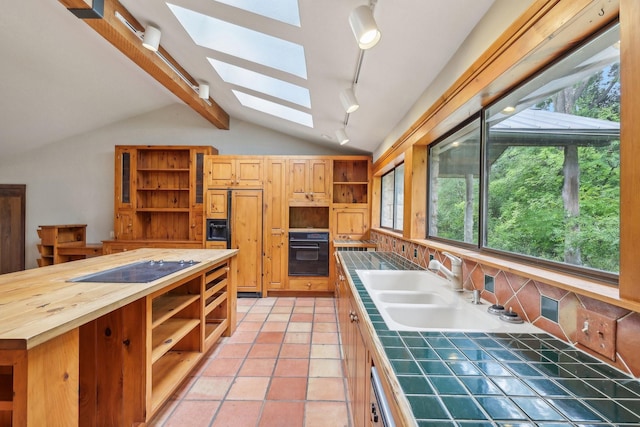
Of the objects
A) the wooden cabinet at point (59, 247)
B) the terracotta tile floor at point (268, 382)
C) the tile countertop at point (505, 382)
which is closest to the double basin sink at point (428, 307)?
the tile countertop at point (505, 382)

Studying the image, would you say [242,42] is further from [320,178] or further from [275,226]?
[275,226]

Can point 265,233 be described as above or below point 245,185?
below

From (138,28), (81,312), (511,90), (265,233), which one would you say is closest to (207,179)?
(265,233)

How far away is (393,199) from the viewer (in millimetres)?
3887

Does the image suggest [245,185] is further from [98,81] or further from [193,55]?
[98,81]

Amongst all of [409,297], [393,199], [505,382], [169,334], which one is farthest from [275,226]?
[505,382]

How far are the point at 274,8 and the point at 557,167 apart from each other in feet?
6.24

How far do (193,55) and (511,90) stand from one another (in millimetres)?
2911

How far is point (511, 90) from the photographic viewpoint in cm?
141

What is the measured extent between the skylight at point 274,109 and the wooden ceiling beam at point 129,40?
0.62 m

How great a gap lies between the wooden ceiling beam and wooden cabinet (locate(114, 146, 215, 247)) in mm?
1289

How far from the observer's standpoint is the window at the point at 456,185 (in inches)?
72.9

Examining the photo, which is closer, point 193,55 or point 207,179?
point 193,55

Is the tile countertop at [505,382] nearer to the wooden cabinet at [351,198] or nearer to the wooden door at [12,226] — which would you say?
the wooden cabinet at [351,198]
